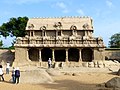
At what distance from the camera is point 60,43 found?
53562mm

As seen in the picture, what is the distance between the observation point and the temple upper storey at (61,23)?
5799 centimetres

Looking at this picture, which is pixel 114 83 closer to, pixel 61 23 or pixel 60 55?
pixel 60 55

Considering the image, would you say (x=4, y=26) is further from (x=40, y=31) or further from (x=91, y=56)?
A: (x=91, y=56)

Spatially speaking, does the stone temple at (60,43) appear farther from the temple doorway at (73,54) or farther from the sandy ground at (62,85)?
the sandy ground at (62,85)

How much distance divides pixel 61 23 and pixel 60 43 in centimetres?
645

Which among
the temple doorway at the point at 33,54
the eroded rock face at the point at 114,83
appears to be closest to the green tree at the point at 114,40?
the temple doorway at the point at 33,54

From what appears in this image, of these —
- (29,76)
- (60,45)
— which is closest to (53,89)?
(29,76)

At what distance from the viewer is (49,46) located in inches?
2106

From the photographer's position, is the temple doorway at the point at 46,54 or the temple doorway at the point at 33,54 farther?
the temple doorway at the point at 46,54

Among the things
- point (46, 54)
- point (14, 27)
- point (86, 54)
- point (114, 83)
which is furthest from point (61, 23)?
point (114, 83)

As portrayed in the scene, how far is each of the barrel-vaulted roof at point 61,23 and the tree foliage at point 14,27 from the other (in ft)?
82.9

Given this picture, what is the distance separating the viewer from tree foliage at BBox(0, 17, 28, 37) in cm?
8476

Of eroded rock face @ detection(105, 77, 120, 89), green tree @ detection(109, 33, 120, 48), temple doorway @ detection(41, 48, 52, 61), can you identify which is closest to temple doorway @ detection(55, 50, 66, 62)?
temple doorway @ detection(41, 48, 52, 61)

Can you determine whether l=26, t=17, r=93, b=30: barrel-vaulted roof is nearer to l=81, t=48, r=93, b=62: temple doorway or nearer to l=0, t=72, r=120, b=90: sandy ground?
l=81, t=48, r=93, b=62: temple doorway
